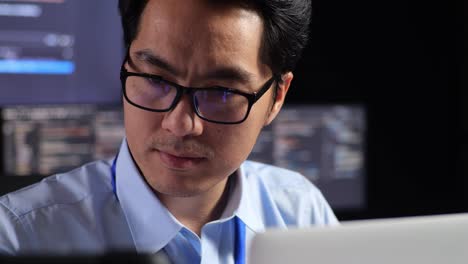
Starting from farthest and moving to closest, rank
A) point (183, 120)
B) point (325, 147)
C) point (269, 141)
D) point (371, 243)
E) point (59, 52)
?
point (325, 147) < point (269, 141) < point (59, 52) < point (183, 120) < point (371, 243)

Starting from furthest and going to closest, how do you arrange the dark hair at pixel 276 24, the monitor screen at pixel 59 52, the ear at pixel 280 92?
the monitor screen at pixel 59 52
the ear at pixel 280 92
the dark hair at pixel 276 24

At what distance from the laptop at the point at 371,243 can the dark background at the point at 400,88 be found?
2.37 metres

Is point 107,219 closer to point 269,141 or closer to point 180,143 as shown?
point 180,143

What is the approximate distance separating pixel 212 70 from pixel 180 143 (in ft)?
0.42

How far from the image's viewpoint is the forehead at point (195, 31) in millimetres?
1095

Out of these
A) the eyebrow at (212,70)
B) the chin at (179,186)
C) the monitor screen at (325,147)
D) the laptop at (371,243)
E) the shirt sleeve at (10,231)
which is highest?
the eyebrow at (212,70)

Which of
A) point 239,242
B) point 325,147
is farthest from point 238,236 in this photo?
point 325,147

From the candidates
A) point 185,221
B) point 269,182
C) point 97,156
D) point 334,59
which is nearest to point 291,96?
point 334,59

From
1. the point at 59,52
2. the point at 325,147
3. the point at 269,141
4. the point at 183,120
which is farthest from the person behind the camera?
the point at 325,147

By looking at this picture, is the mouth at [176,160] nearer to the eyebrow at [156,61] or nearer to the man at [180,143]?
the man at [180,143]

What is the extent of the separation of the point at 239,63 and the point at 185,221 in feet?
1.05

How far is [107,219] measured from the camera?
1.23 m

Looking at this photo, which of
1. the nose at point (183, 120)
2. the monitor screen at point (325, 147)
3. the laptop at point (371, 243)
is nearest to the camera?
the laptop at point (371, 243)

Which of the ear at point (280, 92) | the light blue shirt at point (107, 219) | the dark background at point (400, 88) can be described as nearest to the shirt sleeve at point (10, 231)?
the light blue shirt at point (107, 219)
